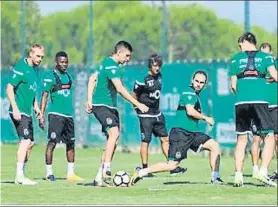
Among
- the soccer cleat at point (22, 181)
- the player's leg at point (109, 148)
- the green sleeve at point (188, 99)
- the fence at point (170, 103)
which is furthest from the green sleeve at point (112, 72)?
the fence at point (170, 103)

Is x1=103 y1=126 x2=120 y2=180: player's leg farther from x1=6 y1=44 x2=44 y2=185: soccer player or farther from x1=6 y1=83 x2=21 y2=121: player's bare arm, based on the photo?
x1=6 y1=83 x2=21 y2=121: player's bare arm

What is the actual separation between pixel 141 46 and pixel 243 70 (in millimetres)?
68120

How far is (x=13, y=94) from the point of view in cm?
1416

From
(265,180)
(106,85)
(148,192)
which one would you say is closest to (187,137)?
(265,180)

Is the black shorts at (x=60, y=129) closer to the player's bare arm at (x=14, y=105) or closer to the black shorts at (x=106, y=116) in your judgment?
the player's bare arm at (x=14, y=105)

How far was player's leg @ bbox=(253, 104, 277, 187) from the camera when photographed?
13555 millimetres

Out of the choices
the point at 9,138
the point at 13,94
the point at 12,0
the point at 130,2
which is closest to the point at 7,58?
the point at 12,0

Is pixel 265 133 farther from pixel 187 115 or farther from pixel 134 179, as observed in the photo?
pixel 134 179

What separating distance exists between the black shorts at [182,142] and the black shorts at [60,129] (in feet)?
6.90

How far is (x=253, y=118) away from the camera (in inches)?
538

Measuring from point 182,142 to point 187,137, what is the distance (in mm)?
114

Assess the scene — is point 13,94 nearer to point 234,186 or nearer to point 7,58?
point 234,186

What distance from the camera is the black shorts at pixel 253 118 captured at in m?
13.6

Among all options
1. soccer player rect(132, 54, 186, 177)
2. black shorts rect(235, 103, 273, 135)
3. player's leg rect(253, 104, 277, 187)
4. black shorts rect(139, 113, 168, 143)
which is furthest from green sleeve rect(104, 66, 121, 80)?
black shorts rect(139, 113, 168, 143)
